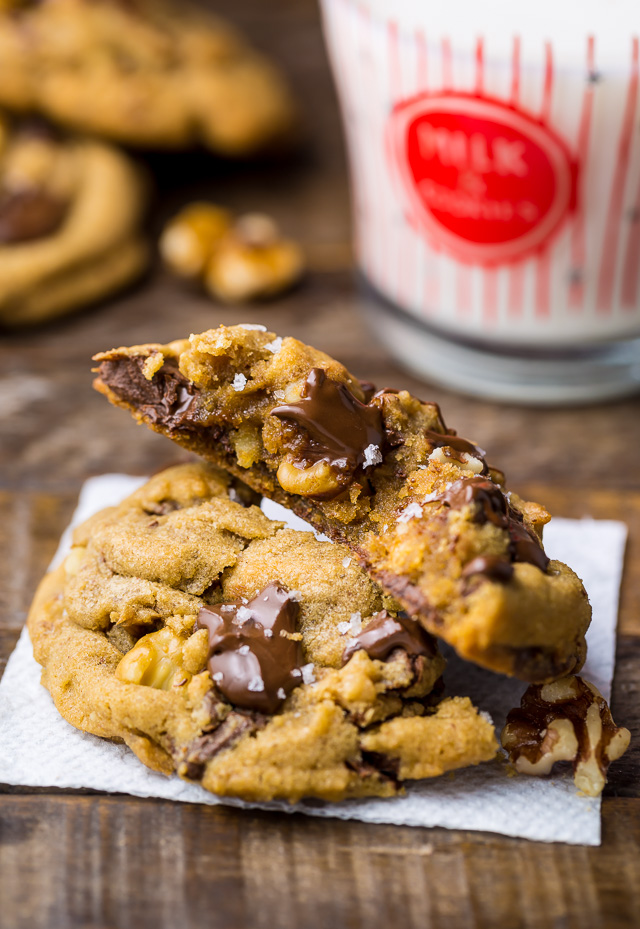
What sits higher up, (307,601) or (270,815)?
(307,601)

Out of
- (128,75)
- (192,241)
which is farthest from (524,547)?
(128,75)

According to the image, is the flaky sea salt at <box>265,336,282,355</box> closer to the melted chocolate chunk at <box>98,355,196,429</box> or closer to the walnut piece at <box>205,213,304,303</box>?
the melted chocolate chunk at <box>98,355,196,429</box>

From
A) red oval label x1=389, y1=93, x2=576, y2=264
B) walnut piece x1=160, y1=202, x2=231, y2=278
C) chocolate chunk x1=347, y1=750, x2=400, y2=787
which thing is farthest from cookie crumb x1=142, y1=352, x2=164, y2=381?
walnut piece x1=160, y1=202, x2=231, y2=278

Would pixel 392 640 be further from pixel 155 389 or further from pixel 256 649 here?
pixel 155 389

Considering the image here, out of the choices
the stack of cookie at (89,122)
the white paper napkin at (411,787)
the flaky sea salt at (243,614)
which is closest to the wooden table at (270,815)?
the white paper napkin at (411,787)

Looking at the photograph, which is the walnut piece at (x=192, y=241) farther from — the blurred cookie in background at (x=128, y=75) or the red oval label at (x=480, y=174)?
the red oval label at (x=480, y=174)
